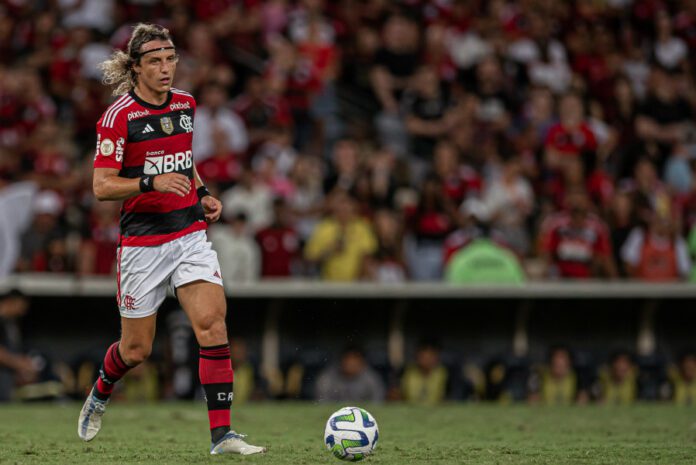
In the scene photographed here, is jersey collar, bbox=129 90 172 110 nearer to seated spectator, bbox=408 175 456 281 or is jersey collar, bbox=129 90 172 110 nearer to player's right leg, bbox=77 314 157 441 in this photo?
player's right leg, bbox=77 314 157 441

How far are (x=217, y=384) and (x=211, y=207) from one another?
1.17 m

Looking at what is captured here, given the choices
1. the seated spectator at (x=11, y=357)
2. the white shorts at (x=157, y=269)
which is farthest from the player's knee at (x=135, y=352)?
the seated spectator at (x=11, y=357)

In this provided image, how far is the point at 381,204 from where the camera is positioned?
15.4 m

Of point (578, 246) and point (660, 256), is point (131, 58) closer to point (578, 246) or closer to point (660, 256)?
point (578, 246)

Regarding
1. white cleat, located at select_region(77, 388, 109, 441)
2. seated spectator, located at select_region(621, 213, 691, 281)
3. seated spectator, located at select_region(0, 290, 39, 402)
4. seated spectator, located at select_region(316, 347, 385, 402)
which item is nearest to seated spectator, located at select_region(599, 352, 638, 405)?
seated spectator, located at select_region(621, 213, 691, 281)

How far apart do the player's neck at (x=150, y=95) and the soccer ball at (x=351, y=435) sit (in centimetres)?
213

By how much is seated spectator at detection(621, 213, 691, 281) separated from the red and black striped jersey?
8425 millimetres

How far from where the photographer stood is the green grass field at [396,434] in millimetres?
7309

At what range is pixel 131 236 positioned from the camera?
7.53 m

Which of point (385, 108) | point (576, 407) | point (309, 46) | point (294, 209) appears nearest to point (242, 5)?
point (309, 46)

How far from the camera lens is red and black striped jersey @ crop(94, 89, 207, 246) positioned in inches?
286

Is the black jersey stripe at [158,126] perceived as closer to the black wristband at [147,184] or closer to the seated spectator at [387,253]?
the black wristband at [147,184]

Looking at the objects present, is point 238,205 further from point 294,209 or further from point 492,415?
point 492,415

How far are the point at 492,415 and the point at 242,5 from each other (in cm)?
941
